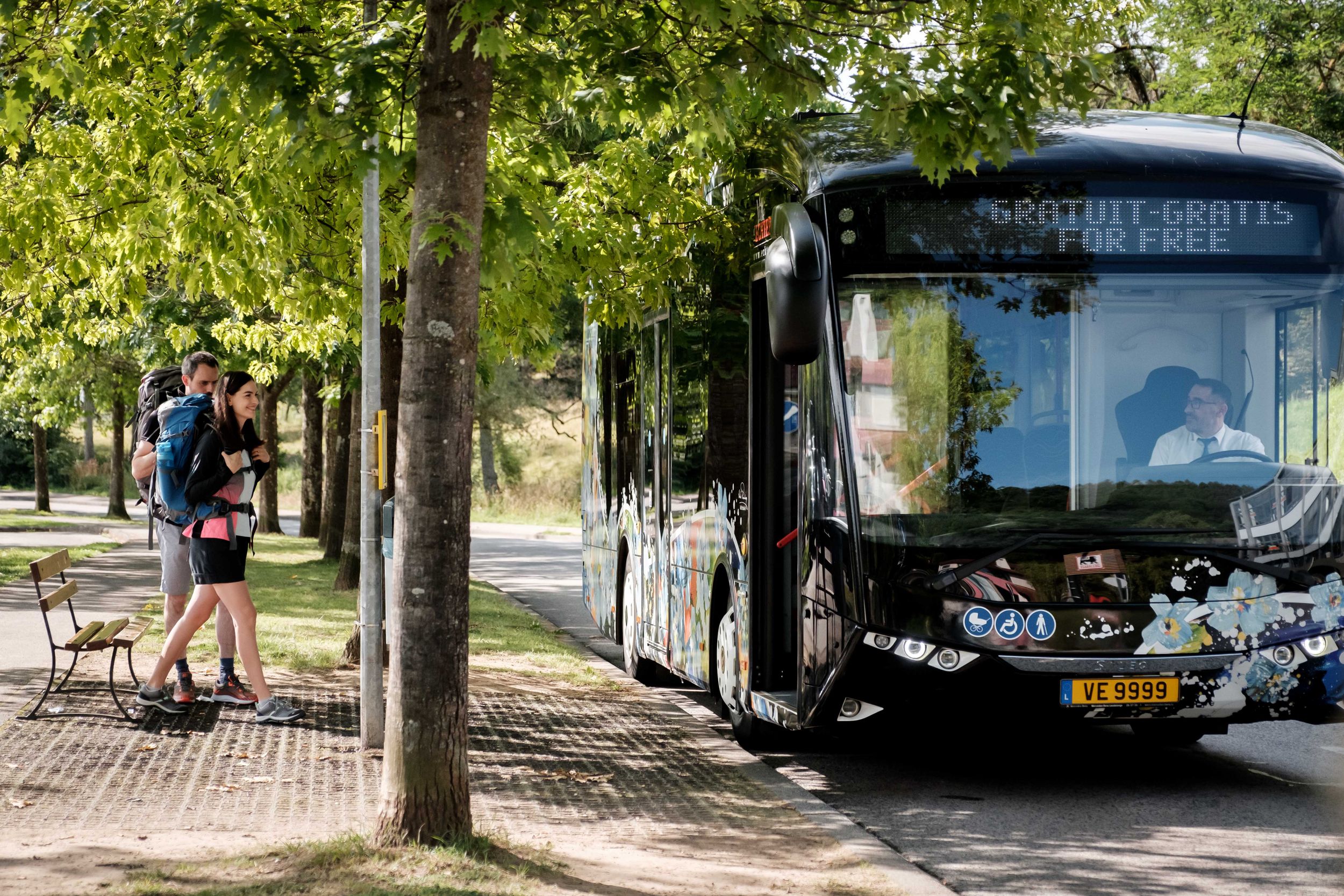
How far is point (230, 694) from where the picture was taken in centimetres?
937

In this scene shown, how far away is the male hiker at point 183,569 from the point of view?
29.5ft

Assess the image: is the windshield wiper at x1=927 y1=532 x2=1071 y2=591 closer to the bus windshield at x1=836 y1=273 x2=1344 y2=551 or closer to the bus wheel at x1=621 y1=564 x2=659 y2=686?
the bus windshield at x1=836 y1=273 x2=1344 y2=551

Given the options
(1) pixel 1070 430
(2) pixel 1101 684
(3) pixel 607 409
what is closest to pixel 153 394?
(3) pixel 607 409

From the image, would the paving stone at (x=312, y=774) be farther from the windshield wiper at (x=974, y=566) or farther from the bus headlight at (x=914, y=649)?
the windshield wiper at (x=974, y=566)

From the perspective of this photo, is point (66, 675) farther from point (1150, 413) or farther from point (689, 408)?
point (1150, 413)

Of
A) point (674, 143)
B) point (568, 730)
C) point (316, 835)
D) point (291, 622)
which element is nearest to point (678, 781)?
point (568, 730)

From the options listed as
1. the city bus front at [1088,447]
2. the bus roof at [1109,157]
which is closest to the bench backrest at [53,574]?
the city bus front at [1088,447]

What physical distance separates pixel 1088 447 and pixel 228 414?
4741 mm

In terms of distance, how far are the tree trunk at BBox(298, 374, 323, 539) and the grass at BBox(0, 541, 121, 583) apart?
4181mm

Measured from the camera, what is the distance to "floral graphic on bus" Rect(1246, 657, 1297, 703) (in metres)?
7.04

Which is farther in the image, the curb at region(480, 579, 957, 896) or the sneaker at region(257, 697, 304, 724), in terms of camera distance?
the sneaker at region(257, 697, 304, 724)

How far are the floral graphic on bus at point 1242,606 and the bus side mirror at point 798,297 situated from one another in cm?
219

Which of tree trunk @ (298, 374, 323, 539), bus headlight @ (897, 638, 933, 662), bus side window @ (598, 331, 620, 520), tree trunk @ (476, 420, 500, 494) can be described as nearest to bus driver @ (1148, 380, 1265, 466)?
bus headlight @ (897, 638, 933, 662)

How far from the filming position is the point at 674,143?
30.7 feet
